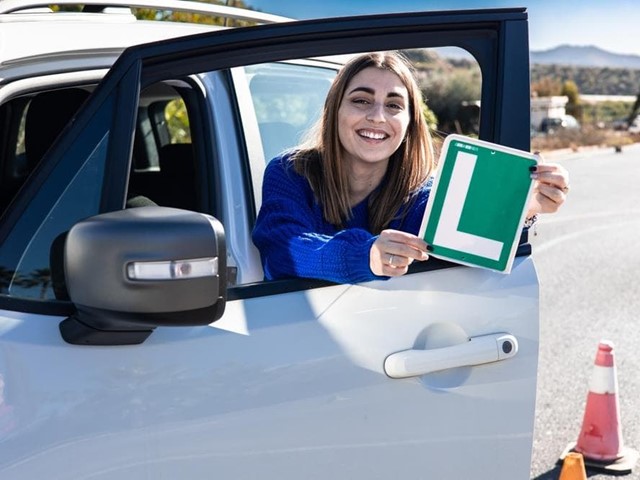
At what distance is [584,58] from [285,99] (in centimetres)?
7624

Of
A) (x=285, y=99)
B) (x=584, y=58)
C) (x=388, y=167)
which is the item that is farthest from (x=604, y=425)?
(x=584, y=58)

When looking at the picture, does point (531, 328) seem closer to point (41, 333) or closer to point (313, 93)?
point (41, 333)

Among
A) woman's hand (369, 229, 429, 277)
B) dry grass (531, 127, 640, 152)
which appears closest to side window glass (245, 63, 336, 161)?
woman's hand (369, 229, 429, 277)

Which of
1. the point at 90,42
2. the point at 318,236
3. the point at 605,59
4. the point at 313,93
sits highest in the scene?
the point at 90,42

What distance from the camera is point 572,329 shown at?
798 cm

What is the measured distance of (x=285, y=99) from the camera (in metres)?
3.45

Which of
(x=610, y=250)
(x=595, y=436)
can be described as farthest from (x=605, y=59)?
(x=595, y=436)

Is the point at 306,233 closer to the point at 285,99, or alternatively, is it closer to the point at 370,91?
the point at 370,91

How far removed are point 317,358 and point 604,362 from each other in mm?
2595

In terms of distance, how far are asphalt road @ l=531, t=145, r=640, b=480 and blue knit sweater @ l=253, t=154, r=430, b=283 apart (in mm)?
2526

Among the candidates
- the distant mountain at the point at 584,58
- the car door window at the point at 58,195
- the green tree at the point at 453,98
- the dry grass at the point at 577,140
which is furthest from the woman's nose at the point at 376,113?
the distant mountain at the point at 584,58

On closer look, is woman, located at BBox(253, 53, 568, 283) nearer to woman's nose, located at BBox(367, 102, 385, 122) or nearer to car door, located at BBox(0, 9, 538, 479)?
woman's nose, located at BBox(367, 102, 385, 122)

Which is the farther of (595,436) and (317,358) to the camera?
(595,436)

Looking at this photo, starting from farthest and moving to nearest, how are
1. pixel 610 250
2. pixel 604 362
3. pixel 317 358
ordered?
pixel 610 250
pixel 604 362
pixel 317 358
